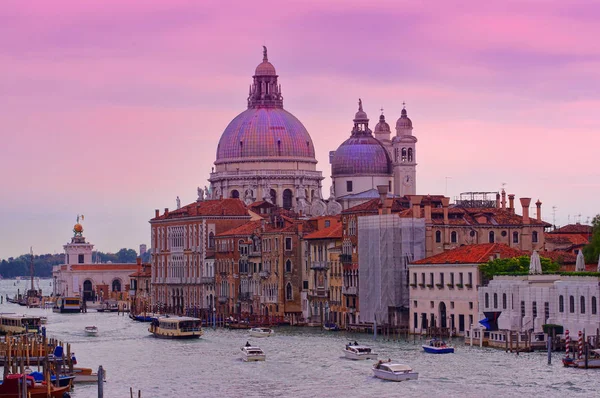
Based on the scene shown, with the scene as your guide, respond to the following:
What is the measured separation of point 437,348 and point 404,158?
211ft

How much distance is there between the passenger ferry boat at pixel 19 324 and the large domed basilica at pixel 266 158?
44.3m

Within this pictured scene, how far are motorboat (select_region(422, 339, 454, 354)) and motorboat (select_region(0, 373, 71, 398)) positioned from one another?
18.5 meters

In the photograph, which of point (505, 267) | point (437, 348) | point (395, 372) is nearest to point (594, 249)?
point (505, 267)

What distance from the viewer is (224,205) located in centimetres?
11900

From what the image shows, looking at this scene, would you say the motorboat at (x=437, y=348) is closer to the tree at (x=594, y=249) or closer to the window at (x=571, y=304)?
the window at (x=571, y=304)

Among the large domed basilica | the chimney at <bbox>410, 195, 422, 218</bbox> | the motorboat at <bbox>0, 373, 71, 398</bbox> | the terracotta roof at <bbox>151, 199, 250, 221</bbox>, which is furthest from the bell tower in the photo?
the motorboat at <bbox>0, 373, 71, 398</bbox>

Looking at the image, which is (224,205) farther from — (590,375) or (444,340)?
(590,375)

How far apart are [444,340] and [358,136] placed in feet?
188

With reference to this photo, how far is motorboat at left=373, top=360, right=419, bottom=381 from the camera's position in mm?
60312

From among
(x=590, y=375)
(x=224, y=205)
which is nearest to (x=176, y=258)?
(x=224, y=205)

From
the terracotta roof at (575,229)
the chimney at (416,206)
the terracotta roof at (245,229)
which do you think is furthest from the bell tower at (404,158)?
the chimney at (416,206)

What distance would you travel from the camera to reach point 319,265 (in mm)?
95750

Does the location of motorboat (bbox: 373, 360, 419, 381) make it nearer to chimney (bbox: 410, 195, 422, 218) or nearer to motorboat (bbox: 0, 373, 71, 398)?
motorboat (bbox: 0, 373, 71, 398)

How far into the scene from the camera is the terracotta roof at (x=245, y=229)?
108562 millimetres
